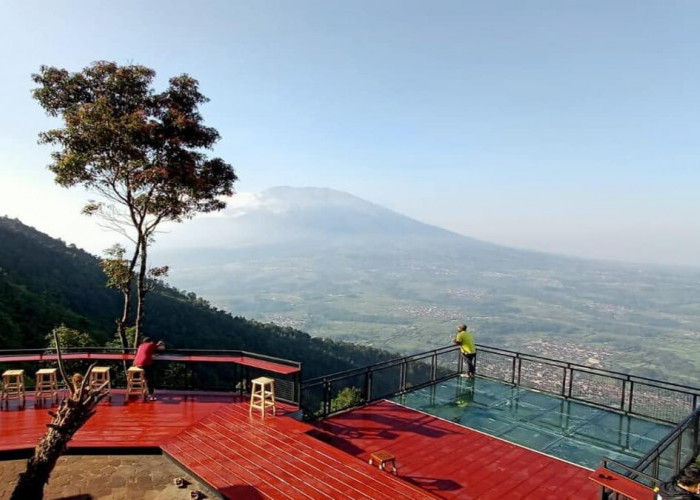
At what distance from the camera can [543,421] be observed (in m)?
8.95

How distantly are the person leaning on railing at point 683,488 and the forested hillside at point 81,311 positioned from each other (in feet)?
76.9

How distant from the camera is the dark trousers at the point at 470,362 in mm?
11500

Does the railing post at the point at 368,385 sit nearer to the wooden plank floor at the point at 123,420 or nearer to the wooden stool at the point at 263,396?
the wooden stool at the point at 263,396

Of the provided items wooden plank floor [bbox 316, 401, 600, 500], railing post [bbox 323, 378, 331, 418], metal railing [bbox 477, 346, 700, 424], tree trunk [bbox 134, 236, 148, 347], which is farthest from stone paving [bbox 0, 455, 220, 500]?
metal railing [bbox 477, 346, 700, 424]

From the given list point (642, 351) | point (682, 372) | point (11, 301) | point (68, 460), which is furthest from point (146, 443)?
point (642, 351)

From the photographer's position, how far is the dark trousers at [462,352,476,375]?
37.7ft

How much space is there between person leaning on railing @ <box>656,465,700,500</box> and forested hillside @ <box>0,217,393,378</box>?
23.4 metres

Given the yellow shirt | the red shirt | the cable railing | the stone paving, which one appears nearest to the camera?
the stone paving

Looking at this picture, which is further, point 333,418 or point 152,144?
point 152,144

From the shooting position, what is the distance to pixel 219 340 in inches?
1469

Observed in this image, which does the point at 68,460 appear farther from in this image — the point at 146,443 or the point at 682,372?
the point at 682,372

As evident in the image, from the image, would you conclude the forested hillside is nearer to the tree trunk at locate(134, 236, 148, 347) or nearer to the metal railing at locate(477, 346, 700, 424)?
the tree trunk at locate(134, 236, 148, 347)

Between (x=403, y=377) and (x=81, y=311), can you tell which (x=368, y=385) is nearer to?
(x=403, y=377)

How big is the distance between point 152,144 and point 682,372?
13494cm
